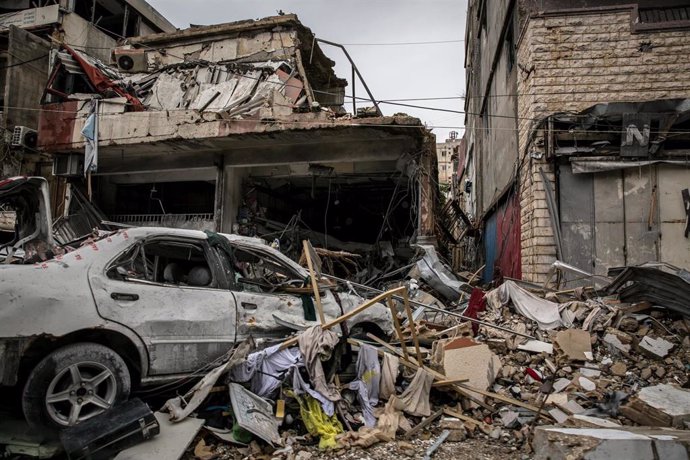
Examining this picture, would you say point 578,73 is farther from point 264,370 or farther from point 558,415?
Result: point 264,370

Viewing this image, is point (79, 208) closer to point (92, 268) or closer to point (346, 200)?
point (346, 200)

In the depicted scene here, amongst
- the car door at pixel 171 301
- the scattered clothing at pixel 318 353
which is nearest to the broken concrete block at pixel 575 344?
the scattered clothing at pixel 318 353

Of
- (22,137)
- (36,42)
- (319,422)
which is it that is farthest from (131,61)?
(319,422)

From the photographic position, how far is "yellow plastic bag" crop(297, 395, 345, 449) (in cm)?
357

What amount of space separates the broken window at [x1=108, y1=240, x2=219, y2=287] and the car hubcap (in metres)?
0.85

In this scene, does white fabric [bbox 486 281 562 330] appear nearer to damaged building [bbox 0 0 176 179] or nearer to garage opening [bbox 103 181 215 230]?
garage opening [bbox 103 181 215 230]

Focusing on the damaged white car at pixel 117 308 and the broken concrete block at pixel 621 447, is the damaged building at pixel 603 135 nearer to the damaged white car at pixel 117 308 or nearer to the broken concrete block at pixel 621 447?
the damaged white car at pixel 117 308

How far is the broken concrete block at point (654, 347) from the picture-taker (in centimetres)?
497

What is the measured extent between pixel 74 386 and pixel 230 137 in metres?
7.80

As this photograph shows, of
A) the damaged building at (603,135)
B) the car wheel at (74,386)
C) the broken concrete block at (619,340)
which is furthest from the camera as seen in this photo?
the damaged building at (603,135)

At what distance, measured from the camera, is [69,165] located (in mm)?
11898

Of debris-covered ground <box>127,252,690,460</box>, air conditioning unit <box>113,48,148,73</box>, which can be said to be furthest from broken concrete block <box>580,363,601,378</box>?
air conditioning unit <box>113,48,148,73</box>

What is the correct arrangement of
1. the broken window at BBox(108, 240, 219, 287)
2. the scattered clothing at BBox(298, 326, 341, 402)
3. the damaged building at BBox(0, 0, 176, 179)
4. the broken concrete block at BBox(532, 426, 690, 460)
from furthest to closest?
1. the damaged building at BBox(0, 0, 176, 179)
2. the broken window at BBox(108, 240, 219, 287)
3. the scattered clothing at BBox(298, 326, 341, 402)
4. the broken concrete block at BBox(532, 426, 690, 460)

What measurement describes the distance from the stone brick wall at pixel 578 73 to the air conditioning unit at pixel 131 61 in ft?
38.2
